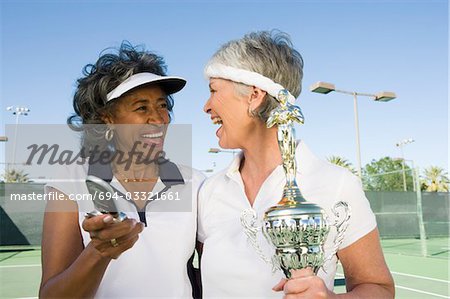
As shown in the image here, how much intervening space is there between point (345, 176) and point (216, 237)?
0.67 metres

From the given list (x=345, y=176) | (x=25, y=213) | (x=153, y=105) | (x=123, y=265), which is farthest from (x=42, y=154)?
(x=25, y=213)

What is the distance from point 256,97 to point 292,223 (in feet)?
2.53

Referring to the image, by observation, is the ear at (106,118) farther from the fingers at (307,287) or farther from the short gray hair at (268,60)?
the fingers at (307,287)

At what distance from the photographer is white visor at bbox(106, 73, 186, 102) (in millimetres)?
2527

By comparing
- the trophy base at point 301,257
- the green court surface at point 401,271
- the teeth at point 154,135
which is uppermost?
the teeth at point 154,135

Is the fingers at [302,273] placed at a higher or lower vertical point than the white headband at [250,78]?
lower

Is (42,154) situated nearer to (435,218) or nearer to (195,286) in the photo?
(195,286)

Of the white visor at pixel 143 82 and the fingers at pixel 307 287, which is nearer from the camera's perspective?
the fingers at pixel 307 287

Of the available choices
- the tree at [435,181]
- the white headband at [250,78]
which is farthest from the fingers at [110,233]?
the tree at [435,181]

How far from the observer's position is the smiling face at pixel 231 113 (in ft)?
7.35

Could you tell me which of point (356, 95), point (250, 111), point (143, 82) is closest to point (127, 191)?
point (143, 82)

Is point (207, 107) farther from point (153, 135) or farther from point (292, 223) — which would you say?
point (292, 223)

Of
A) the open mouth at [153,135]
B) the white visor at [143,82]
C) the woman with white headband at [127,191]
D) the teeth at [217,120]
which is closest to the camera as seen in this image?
the woman with white headband at [127,191]

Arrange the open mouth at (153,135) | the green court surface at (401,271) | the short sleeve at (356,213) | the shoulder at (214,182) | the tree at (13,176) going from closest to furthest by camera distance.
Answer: the short sleeve at (356,213) < the shoulder at (214,182) < the open mouth at (153,135) < the green court surface at (401,271) < the tree at (13,176)
